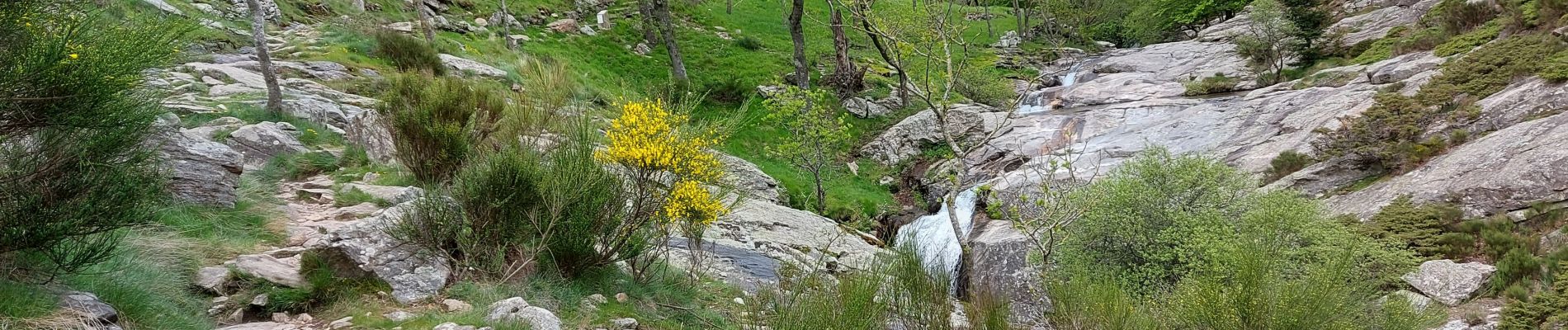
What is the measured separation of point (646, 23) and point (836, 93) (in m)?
7.41

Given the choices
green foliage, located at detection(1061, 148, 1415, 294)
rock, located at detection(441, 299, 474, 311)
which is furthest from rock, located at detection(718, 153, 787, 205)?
rock, located at detection(441, 299, 474, 311)

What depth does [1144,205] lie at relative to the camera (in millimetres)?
10094

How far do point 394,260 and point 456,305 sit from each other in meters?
0.93

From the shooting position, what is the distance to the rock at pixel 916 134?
21.1 m

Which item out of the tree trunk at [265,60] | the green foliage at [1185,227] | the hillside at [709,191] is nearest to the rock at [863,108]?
the hillside at [709,191]

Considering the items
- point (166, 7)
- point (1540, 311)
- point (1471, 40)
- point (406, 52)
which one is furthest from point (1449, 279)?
point (166, 7)

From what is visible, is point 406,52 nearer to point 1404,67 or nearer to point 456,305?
point 456,305

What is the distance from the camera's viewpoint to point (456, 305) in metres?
5.62

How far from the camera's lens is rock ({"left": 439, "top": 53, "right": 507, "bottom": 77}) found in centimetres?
1642

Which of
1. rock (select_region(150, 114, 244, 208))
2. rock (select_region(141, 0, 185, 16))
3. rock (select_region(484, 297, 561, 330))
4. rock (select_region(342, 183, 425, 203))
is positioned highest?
rock (select_region(141, 0, 185, 16))

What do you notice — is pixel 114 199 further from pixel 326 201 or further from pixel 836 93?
pixel 836 93

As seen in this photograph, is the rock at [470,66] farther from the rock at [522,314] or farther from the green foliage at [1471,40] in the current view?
the green foliage at [1471,40]

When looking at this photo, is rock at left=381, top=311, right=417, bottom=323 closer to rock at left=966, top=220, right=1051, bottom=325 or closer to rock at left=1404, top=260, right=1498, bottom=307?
rock at left=966, top=220, right=1051, bottom=325

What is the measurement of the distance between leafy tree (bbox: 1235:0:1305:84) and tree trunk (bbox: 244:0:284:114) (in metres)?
24.7
